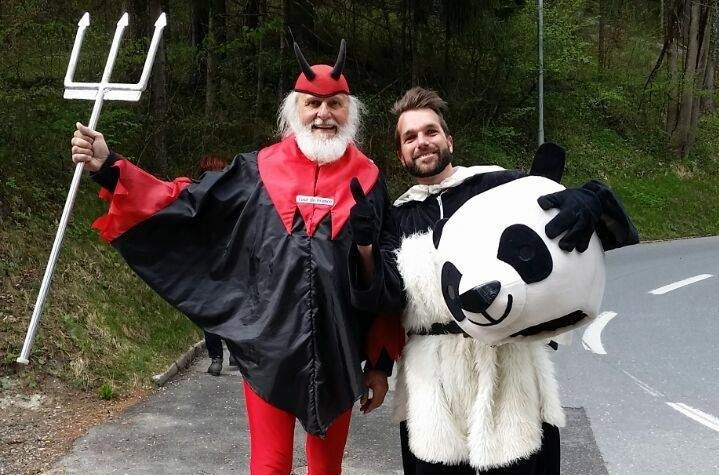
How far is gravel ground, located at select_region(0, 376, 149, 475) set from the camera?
4.95 meters

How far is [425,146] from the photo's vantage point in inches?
119

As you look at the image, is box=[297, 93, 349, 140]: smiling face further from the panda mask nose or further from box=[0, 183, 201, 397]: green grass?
box=[0, 183, 201, 397]: green grass

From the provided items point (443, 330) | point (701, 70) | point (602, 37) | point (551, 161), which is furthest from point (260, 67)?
point (602, 37)

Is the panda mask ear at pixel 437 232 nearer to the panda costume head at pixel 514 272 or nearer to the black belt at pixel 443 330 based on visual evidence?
the panda costume head at pixel 514 272

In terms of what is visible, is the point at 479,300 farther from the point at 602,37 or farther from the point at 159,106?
the point at 602,37

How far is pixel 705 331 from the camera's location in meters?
8.27

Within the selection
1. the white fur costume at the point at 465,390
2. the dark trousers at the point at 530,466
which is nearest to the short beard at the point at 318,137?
the white fur costume at the point at 465,390

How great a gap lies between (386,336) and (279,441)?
0.61 meters

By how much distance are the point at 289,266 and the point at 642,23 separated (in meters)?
31.5

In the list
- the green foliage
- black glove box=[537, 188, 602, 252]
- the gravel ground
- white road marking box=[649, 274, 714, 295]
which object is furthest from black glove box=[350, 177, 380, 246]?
white road marking box=[649, 274, 714, 295]

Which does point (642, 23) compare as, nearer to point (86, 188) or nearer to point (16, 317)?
point (86, 188)

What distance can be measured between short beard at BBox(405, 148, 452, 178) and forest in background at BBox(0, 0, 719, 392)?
4.24 m

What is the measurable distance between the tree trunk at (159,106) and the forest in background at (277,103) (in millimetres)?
39

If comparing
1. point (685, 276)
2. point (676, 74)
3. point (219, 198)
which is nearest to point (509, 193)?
point (219, 198)
